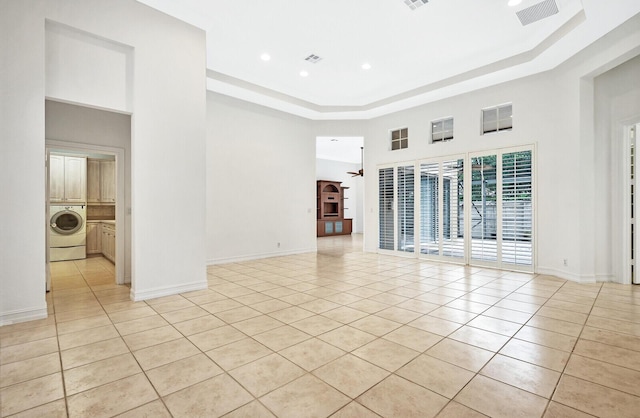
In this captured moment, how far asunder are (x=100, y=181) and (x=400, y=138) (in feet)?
23.8

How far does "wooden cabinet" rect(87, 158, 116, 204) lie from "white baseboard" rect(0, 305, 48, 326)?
4.90 meters

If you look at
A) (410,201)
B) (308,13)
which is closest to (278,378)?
(308,13)

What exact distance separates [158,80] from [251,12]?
1.48 meters

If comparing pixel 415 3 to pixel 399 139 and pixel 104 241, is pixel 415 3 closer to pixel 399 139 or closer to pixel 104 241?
pixel 399 139

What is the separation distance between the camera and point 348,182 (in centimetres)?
1426

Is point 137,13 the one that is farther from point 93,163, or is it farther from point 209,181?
point 93,163

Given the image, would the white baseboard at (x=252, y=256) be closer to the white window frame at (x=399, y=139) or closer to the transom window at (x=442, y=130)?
the white window frame at (x=399, y=139)

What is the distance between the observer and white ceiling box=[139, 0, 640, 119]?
3855mm

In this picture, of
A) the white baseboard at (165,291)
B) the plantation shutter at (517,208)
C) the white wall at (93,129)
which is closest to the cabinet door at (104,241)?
the white wall at (93,129)

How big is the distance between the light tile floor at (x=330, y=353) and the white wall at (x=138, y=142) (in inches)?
16.5

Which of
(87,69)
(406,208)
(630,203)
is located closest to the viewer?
(87,69)

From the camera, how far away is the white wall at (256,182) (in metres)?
6.16

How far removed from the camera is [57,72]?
3.30 m

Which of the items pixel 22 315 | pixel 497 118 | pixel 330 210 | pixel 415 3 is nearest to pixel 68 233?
pixel 22 315
